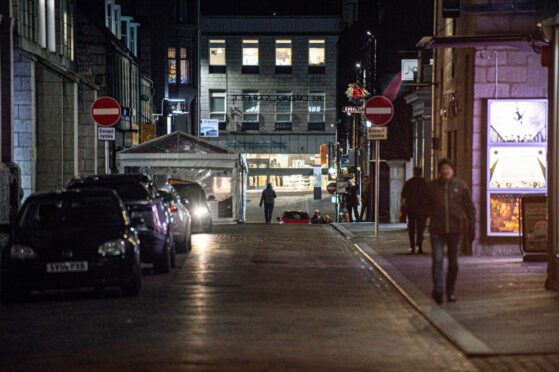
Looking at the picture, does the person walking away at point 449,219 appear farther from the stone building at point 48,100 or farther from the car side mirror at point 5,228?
the stone building at point 48,100

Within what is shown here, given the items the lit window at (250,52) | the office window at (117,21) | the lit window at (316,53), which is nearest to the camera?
the office window at (117,21)

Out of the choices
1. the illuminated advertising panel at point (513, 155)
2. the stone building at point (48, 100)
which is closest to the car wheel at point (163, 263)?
the illuminated advertising panel at point (513, 155)

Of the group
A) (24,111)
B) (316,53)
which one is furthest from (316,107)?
(24,111)

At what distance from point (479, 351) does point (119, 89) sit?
37.1 meters

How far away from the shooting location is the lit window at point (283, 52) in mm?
78438

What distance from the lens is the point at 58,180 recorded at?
31875mm

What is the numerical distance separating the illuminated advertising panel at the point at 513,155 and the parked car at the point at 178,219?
19.3 feet

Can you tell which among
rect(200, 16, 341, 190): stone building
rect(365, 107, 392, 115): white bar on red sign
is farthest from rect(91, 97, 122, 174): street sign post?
rect(200, 16, 341, 190): stone building

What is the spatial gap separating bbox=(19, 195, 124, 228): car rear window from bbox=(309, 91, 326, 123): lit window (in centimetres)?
6390

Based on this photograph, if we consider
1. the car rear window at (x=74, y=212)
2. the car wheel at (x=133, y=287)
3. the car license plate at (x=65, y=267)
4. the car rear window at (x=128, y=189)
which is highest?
the car rear window at (x=128, y=189)

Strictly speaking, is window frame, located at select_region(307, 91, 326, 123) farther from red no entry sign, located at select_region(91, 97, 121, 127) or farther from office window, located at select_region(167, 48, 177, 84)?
red no entry sign, located at select_region(91, 97, 121, 127)

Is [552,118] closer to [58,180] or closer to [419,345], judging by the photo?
[419,345]

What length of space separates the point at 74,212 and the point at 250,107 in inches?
2523

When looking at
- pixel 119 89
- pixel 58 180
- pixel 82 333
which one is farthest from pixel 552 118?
pixel 119 89
